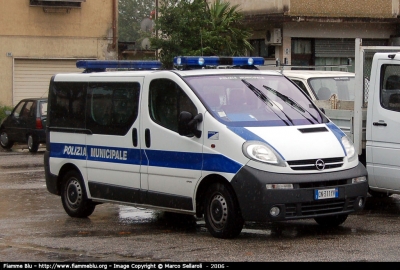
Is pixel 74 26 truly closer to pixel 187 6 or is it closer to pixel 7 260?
pixel 187 6

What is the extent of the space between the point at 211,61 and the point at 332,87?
14.1ft

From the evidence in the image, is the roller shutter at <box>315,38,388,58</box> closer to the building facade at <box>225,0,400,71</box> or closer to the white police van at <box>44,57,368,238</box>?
the building facade at <box>225,0,400,71</box>

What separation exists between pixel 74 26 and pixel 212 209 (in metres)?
24.4

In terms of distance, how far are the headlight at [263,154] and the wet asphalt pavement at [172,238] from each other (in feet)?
2.90

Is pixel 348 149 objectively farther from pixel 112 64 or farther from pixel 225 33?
pixel 225 33

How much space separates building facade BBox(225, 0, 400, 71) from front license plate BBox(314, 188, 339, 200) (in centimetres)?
1922

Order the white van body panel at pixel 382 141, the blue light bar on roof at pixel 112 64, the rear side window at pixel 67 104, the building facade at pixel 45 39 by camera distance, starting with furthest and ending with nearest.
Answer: the building facade at pixel 45 39
the blue light bar on roof at pixel 112 64
the rear side window at pixel 67 104
the white van body panel at pixel 382 141

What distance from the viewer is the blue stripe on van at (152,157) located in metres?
9.67

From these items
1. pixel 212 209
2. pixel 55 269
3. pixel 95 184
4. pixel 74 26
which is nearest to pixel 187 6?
pixel 74 26

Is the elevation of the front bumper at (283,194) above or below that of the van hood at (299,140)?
below

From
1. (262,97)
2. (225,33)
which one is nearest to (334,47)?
(225,33)

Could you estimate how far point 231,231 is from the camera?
9.61 m

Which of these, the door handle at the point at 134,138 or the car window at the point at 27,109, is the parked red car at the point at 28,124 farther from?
the door handle at the point at 134,138

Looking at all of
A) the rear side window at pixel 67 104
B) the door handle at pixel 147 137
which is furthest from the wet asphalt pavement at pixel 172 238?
the rear side window at pixel 67 104
